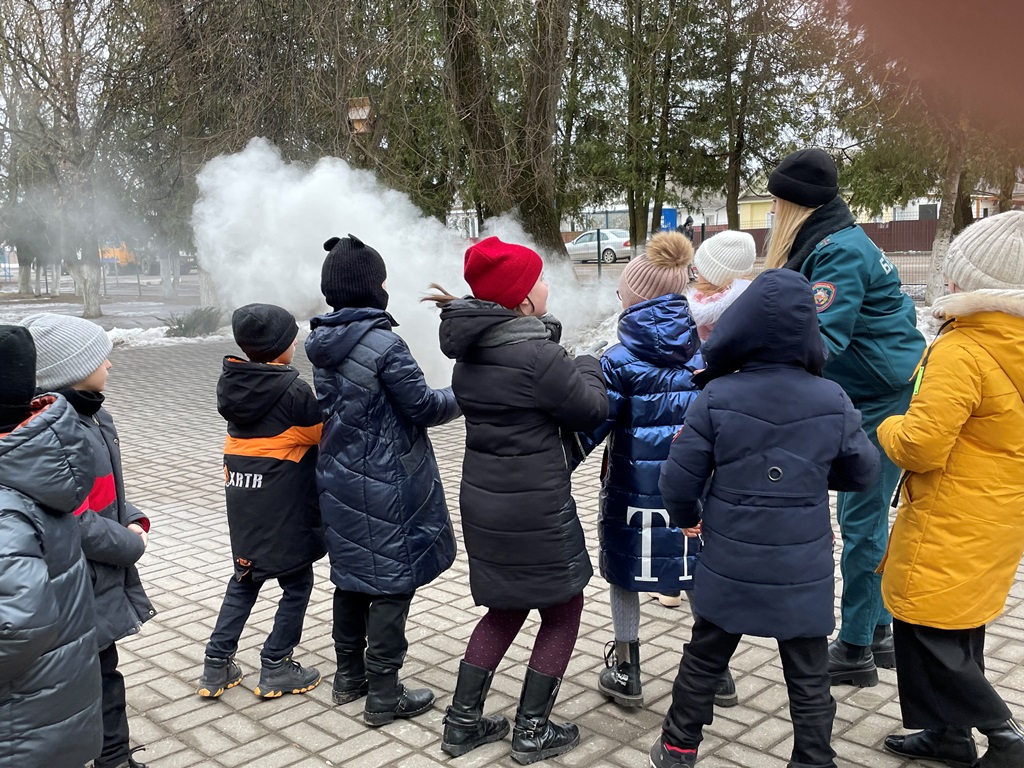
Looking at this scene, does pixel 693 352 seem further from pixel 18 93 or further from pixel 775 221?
pixel 18 93

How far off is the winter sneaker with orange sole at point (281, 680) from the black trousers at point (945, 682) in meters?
2.28

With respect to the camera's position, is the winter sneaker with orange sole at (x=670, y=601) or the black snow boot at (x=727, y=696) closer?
the black snow boot at (x=727, y=696)

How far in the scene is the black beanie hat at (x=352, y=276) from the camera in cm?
368

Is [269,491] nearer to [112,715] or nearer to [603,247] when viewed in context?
[112,715]

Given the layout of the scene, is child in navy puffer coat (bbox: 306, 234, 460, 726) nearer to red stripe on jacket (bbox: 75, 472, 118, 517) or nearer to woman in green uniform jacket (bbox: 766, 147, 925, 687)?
red stripe on jacket (bbox: 75, 472, 118, 517)

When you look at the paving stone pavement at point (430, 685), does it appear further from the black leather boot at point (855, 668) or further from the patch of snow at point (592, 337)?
the patch of snow at point (592, 337)

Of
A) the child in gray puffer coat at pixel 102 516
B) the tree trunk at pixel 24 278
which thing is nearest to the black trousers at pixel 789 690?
the child in gray puffer coat at pixel 102 516

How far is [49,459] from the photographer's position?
2.41 meters

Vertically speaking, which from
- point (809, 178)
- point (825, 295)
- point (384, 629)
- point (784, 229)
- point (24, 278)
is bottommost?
point (384, 629)

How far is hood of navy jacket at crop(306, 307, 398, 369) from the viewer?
3602 mm

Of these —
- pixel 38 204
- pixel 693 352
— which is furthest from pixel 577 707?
pixel 38 204

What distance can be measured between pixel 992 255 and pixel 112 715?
3243 mm

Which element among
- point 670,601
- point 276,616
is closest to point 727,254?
point 670,601

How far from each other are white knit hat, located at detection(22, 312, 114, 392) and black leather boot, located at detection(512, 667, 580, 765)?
1.84 m
